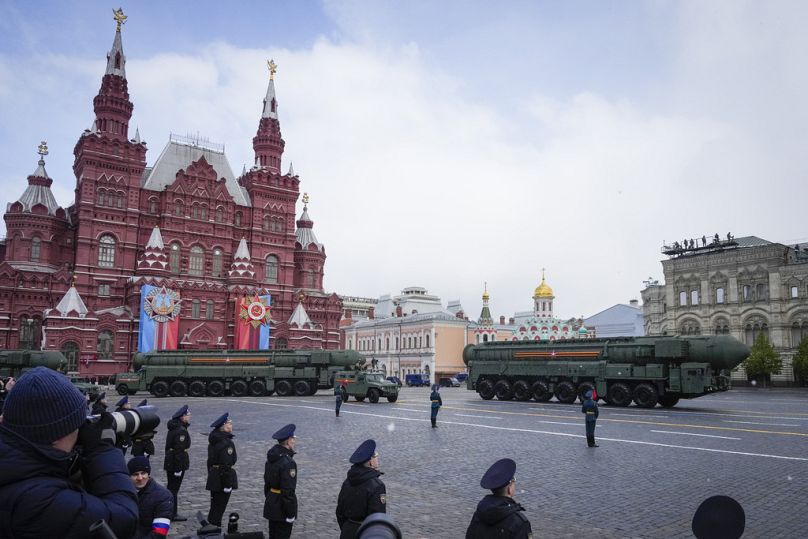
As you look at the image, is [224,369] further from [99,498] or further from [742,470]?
[99,498]

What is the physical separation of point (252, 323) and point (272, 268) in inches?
330

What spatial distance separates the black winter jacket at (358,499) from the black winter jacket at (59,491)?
11.1 feet

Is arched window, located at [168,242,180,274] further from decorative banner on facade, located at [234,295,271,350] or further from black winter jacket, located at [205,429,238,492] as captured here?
black winter jacket, located at [205,429,238,492]

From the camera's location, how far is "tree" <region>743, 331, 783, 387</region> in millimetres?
50562

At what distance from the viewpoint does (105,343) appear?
49031mm

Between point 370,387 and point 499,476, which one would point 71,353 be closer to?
point 370,387

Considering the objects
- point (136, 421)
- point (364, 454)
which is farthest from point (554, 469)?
point (136, 421)

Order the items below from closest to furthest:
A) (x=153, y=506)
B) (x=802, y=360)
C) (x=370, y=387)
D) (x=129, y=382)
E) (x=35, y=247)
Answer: (x=153, y=506), (x=370, y=387), (x=129, y=382), (x=802, y=360), (x=35, y=247)

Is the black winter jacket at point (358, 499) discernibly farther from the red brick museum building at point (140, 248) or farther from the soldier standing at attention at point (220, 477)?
the red brick museum building at point (140, 248)

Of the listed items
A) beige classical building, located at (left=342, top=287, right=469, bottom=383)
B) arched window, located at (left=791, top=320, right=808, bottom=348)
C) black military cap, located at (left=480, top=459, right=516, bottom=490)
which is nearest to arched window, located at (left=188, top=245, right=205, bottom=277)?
beige classical building, located at (left=342, top=287, right=469, bottom=383)

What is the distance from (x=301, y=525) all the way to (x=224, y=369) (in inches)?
1235

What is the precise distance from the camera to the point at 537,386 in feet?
108

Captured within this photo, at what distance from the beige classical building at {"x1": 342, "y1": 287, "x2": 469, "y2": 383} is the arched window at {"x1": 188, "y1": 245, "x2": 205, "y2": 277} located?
23.2 metres

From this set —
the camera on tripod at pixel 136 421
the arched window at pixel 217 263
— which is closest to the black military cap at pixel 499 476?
the camera on tripod at pixel 136 421
